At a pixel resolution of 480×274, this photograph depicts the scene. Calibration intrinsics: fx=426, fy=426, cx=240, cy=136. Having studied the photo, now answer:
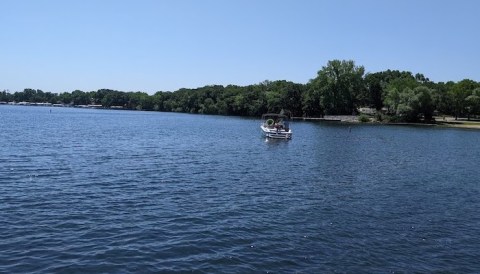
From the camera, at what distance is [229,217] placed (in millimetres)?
21062

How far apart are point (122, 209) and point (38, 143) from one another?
34152mm

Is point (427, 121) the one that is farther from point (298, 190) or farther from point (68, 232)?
point (68, 232)

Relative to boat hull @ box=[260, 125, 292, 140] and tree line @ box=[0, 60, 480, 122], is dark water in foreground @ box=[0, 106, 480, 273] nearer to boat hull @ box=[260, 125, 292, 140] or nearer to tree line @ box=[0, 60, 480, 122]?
boat hull @ box=[260, 125, 292, 140]

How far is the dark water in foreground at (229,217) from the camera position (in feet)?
50.9

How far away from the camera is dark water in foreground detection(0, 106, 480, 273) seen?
611 inches

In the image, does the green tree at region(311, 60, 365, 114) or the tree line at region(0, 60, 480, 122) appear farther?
the green tree at region(311, 60, 365, 114)

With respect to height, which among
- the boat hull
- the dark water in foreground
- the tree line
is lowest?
the dark water in foreground

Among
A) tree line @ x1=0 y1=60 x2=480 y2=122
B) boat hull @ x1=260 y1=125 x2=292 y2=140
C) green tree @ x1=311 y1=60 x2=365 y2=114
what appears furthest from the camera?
green tree @ x1=311 y1=60 x2=365 y2=114

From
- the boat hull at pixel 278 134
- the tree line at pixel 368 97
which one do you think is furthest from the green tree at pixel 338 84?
the boat hull at pixel 278 134

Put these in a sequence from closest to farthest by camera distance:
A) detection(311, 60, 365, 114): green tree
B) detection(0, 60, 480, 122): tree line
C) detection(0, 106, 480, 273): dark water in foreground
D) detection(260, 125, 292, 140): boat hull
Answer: detection(0, 106, 480, 273): dark water in foreground
detection(260, 125, 292, 140): boat hull
detection(0, 60, 480, 122): tree line
detection(311, 60, 365, 114): green tree

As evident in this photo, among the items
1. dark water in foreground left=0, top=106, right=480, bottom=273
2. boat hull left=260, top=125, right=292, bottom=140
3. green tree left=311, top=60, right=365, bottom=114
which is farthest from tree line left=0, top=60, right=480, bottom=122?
dark water in foreground left=0, top=106, right=480, bottom=273

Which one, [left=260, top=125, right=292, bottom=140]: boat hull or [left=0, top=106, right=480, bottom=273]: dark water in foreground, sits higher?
[left=260, top=125, right=292, bottom=140]: boat hull

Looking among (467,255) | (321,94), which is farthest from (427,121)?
(467,255)

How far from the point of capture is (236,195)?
2600cm
